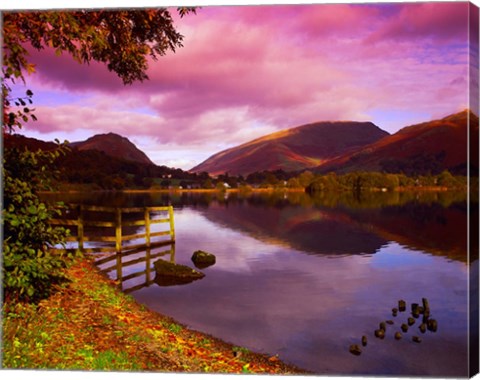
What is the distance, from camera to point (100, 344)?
7.61 m

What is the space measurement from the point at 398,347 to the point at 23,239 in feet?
24.4

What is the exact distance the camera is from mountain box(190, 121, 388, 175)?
462 inches

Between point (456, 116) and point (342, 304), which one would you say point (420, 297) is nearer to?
point (342, 304)

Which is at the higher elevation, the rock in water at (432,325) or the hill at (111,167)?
the hill at (111,167)

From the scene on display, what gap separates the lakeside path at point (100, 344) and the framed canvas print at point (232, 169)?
0.10 feet

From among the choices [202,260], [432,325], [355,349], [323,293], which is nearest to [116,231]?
[202,260]

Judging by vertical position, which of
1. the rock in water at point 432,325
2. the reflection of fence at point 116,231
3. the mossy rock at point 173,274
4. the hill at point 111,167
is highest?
the hill at point 111,167

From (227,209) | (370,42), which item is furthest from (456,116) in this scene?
(227,209)

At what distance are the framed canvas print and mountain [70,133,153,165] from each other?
5 centimetres

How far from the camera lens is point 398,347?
33.9 feet

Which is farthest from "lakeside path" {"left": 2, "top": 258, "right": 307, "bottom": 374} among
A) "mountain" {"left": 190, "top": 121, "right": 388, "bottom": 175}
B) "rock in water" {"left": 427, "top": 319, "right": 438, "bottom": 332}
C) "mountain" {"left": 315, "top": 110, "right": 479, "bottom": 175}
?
"mountain" {"left": 315, "top": 110, "right": 479, "bottom": 175}

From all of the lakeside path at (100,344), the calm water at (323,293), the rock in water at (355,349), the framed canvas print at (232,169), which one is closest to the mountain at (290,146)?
the framed canvas print at (232,169)

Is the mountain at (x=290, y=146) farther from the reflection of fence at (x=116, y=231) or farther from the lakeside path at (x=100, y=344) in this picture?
the lakeside path at (x=100, y=344)

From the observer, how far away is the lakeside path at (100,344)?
287 inches
